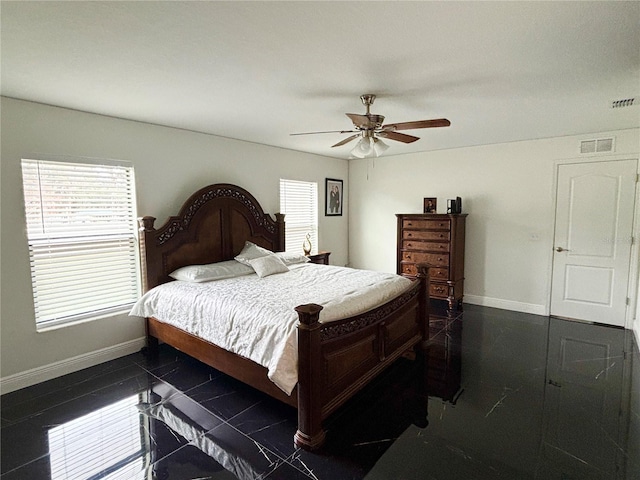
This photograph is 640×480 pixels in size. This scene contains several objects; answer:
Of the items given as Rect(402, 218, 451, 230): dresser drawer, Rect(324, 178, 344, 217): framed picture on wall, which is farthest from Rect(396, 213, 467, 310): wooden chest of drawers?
Rect(324, 178, 344, 217): framed picture on wall

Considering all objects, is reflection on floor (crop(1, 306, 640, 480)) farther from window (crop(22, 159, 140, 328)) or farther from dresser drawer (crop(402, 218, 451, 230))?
dresser drawer (crop(402, 218, 451, 230))

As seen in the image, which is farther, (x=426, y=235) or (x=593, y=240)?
(x=426, y=235)

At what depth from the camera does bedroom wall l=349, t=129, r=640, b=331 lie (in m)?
4.61

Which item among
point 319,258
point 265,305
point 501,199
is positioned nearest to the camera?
point 265,305

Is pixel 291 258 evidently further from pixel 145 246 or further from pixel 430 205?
pixel 430 205

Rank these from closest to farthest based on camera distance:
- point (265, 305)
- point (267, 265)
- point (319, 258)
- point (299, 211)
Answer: point (265, 305), point (267, 265), point (319, 258), point (299, 211)

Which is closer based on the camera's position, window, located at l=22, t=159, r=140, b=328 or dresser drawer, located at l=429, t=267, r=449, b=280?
window, located at l=22, t=159, r=140, b=328

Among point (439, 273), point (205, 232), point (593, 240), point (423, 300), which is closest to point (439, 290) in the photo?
point (439, 273)

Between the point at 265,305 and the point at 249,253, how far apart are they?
174cm

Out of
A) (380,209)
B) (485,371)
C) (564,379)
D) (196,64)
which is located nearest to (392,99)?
(196,64)

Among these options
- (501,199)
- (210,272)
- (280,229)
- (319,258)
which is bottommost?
(319,258)

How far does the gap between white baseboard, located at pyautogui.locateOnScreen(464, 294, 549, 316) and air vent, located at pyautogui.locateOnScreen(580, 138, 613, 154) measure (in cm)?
214

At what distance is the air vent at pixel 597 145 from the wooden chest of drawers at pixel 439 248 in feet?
5.39

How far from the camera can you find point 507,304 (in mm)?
5047
